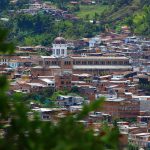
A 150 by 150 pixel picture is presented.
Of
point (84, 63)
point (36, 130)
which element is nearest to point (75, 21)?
point (84, 63)

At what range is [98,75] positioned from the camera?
4225 cm

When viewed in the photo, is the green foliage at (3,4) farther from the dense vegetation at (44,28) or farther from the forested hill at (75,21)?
the dense vegetation at (44,28)

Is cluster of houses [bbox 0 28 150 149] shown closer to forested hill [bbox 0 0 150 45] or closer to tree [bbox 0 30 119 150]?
→ forested hill [bbox 0 0 150 45]

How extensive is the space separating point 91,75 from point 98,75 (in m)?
0.81

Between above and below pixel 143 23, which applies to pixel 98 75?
below

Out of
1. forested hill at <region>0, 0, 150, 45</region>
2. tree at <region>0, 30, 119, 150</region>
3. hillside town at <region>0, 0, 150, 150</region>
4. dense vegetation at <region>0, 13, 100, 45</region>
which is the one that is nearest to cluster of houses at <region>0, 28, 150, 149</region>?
hillside town at <region>0, 0, 150, 150</region>

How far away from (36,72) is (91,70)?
332cm

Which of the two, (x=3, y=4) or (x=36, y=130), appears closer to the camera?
(x=36, y=130)

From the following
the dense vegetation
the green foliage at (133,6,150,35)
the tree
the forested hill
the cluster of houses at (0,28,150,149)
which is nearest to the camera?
the tree

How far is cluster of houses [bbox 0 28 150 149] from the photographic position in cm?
3256

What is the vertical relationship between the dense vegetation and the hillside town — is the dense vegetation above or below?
above

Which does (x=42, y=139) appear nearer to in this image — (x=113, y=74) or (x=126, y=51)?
(x=113, y=74)

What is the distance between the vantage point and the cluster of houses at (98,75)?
32562mm

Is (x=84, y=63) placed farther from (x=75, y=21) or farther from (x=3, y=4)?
(x=3, y=4)
